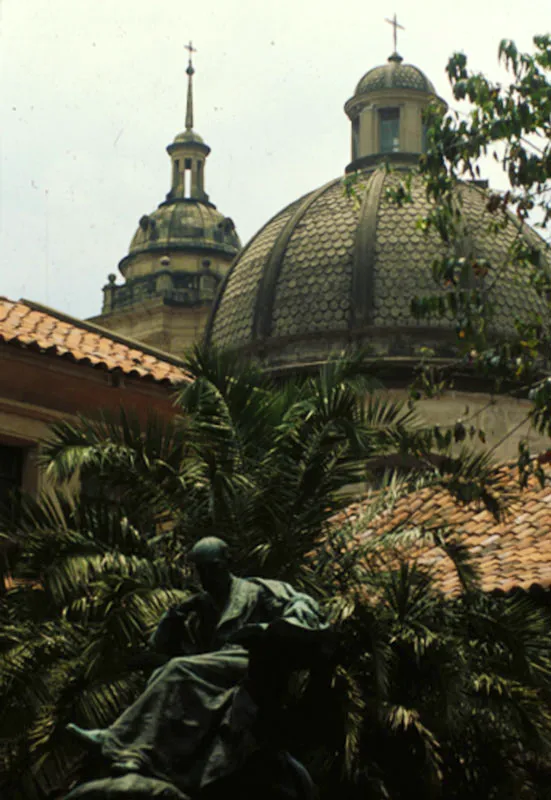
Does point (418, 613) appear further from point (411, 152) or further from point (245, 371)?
point (411, 152)

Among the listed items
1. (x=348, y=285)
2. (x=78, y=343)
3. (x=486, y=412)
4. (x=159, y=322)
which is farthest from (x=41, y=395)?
(x=159, y=322)

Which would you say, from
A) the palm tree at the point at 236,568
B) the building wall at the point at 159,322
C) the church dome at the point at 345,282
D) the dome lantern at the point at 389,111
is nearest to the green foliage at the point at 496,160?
the palm tree at the point at 236,568

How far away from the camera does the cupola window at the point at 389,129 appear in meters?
37.1

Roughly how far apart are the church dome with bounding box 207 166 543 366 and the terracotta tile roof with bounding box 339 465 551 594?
10.3 metres

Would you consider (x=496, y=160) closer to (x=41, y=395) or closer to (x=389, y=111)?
(x=41, y=395)

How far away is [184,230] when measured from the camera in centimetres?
5028

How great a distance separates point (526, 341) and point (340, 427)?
1.67 meters

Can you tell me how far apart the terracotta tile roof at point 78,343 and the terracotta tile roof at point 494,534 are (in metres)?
3.01

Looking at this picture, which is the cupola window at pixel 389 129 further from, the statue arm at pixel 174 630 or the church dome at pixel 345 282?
the statue arm at pixel 174 630

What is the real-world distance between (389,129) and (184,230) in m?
13.8

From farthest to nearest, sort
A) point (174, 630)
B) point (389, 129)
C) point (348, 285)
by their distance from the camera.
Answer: point (389, 129) → point (348, 285) → point (174, 630)

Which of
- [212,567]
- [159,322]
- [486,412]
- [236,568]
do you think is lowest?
[236,568]

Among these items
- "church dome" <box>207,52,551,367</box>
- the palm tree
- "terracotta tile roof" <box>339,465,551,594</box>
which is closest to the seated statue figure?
the palm tree

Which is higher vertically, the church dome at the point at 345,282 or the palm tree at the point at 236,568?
the church dome at the point at 345,282
